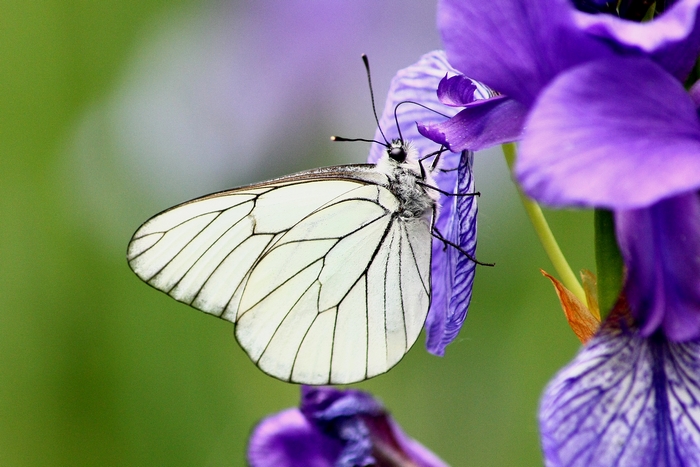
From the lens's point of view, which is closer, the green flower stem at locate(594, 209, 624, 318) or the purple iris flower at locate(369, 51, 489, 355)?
the green flower stem at locate(594, 209, 624, 318)

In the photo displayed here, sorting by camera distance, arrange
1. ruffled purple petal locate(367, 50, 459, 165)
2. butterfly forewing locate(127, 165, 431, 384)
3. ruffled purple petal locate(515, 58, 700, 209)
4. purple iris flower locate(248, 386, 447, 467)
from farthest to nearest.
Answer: butterfly forewing locate(127, 165, 431, 384) → ruffled purple petal locate(367, 50, 459, 165) → purple iris flower locate(248, 386, 447, 467) → ruffled purple petal locate(515, 58, 700, 209)

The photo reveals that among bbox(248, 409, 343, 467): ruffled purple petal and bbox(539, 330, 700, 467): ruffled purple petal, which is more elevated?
bbox(539, 330, 700, 467): ruffled purple petal

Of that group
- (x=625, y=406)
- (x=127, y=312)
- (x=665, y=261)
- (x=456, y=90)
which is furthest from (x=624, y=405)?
(x=127, y=312)

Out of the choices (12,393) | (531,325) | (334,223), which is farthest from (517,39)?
(12,393)

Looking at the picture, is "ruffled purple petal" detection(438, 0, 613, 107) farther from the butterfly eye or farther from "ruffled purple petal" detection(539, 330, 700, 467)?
the butterfly eye

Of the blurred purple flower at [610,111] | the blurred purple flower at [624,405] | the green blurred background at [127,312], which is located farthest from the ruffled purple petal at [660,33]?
the green blurred background at [127,312]

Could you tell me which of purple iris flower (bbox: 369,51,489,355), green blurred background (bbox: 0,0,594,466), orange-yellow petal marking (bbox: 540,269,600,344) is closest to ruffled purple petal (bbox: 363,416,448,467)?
purple iris flower (bbox: 369,51,489,355)

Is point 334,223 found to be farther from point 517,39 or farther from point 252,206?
point 517,39

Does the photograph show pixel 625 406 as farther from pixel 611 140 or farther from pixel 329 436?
pixel 329 436
